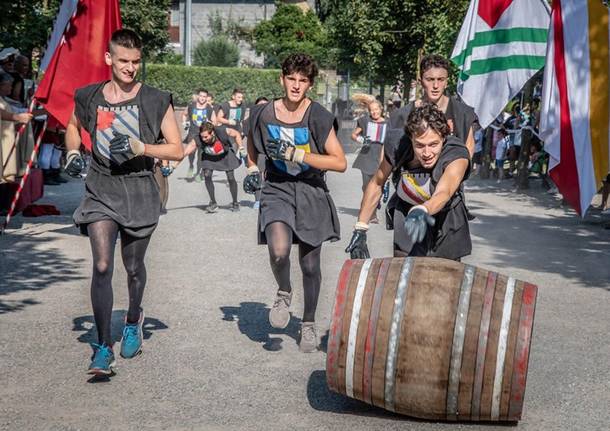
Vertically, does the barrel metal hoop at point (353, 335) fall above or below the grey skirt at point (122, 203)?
below

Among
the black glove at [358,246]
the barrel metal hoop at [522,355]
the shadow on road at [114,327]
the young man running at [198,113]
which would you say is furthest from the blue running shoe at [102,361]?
the young man running at [198,113]

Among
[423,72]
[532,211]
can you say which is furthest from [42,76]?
[532,211]

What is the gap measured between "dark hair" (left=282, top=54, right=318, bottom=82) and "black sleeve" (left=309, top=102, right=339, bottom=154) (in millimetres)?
245

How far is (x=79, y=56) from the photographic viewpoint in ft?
31.9

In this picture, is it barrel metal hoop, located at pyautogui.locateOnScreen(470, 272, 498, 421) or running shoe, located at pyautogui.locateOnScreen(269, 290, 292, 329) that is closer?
barrel metal hoop, located at pyautogui.locateOnScreen(470, 272, 498, 421)

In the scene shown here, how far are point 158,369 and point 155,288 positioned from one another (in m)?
2.59

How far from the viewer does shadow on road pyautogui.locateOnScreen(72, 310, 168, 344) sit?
6.64 m

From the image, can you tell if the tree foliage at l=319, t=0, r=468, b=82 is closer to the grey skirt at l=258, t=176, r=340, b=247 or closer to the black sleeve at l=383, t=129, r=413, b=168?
the grey skirt at l=258, t=176, r=340, b=247

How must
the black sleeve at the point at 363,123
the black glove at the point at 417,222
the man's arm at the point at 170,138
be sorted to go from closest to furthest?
the black glove at the point at 417,222
the man's arm at the point at 170,138
the black sleeve at the point at 363,123

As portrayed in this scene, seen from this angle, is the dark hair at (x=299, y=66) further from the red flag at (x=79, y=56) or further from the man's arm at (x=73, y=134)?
the red flag at (x=79, y=56)

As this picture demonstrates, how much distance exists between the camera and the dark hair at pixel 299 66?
6215 millimetres

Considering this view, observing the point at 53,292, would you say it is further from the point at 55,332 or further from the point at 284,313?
the point at 284,313

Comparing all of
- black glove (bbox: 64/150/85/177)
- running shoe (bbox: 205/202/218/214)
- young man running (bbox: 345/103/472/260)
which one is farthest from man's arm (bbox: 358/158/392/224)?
running shoe (bbox: 205/202/218/214)

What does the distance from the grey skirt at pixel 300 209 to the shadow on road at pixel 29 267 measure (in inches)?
90.9
